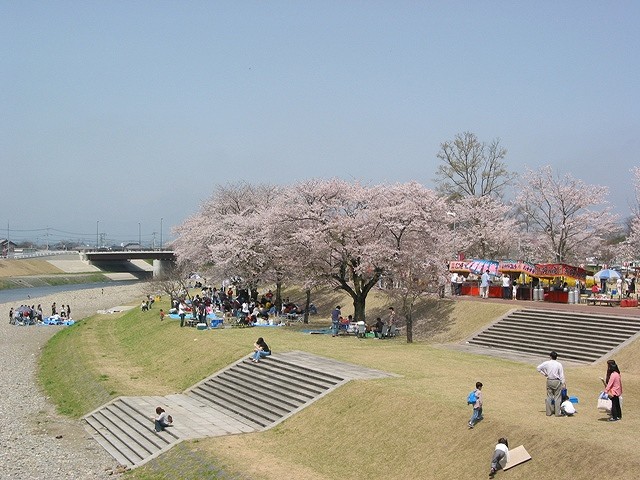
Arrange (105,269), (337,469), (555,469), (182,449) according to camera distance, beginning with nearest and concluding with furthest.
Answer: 1. (555,469)
2. (337,469)
3. (182,449)
4. (105,269)

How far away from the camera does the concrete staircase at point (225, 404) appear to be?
21.8 metres

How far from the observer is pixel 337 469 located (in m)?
17.9

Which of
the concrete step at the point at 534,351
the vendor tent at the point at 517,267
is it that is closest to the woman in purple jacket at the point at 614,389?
the concrete step at the point at 534,351

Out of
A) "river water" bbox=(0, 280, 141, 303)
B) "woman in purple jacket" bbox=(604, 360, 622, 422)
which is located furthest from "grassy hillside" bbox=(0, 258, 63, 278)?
"woman in purple jacket" bbox=(604, 360, 622, 422)

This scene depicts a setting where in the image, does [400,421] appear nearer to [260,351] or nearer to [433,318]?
[260,351]

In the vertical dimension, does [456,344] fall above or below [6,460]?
above

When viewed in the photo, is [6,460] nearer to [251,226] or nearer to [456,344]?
[456,344]

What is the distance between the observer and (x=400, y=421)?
1898cm

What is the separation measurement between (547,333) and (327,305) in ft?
71.7

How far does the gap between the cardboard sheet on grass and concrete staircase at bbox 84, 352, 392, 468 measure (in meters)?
7.96

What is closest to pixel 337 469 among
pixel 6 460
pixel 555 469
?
pixel 555 469

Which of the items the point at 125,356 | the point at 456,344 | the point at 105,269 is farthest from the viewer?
the point at 105,269

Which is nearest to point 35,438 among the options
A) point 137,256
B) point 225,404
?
point 225,404

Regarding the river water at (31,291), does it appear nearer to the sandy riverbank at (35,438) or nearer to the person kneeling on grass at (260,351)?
the sandy riverbank at (35,438)
